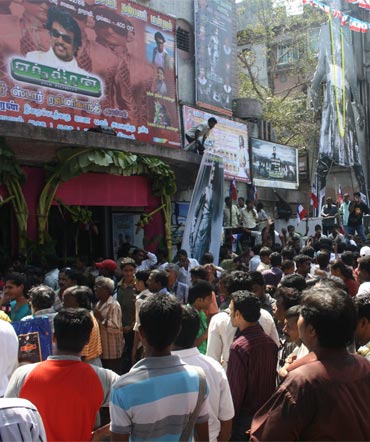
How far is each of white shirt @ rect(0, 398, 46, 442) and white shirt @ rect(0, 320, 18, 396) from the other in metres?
1.35

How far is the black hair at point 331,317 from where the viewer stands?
2189 mm

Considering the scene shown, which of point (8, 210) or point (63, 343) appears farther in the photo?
point (8, 210)

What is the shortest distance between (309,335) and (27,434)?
119 cm

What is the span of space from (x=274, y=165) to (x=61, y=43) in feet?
30.6

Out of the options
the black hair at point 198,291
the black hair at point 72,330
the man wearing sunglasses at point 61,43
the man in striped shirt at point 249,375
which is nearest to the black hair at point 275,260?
the black hair at point 198,291

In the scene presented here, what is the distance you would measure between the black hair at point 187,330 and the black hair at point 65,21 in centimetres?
1014

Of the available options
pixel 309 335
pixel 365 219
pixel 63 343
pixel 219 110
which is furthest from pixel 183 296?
pixel 219 110

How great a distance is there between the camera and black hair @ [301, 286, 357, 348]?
7.18 ft

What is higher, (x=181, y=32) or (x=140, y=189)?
(x=181, y=32)

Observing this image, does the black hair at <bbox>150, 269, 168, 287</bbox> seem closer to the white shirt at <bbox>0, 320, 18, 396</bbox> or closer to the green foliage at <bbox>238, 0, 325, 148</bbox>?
the white shirt at <bbox>0, 320, 18, 396</bbox>

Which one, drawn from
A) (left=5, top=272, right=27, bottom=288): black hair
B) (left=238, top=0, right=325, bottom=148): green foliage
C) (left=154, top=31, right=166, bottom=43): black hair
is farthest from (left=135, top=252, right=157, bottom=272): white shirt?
(left=238, top=0, right=325, bottom=148): green foliage

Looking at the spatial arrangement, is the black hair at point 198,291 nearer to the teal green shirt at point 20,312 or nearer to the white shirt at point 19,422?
the teal green shirt at point 20,312

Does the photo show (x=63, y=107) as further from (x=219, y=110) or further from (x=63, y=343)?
(x=63, y=343)

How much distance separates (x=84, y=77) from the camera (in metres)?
12.2
